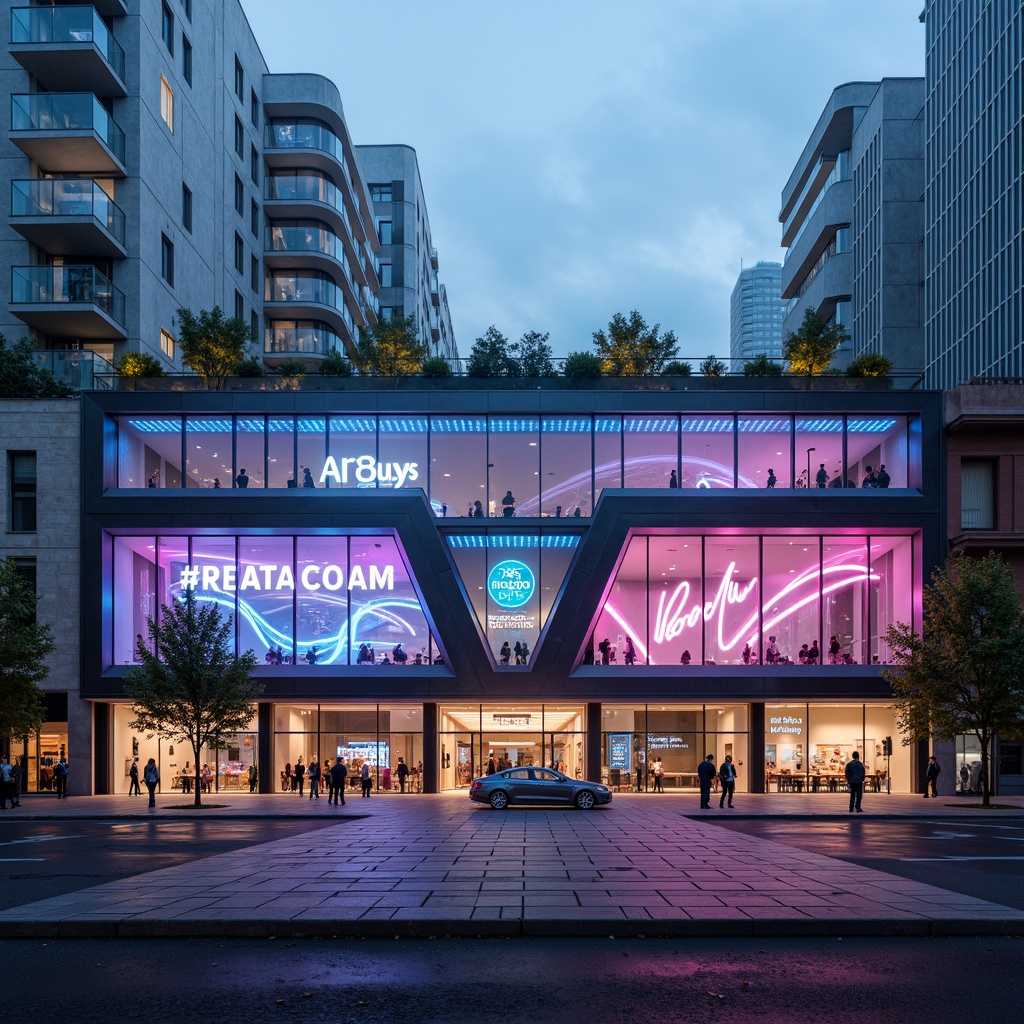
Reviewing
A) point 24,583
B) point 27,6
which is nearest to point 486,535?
point 24,583

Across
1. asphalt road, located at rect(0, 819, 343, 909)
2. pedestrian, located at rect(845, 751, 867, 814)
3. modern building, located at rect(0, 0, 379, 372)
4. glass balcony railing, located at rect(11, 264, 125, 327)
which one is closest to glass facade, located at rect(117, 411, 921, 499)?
glass balcony railing, located at rect(11, 264, 125, 327)

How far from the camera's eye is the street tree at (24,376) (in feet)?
138

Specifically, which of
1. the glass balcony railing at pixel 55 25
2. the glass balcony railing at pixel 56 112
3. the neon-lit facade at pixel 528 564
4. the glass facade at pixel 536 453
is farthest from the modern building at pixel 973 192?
the glass balcony railing at pixel 55 25

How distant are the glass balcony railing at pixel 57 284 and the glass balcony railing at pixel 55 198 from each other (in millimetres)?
2067

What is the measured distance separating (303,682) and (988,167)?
157 ft

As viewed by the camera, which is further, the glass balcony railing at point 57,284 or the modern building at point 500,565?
the glass balcony railing at point 57,284

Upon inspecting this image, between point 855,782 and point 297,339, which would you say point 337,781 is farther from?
point 297,339

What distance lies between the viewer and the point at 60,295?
4309 centimetres

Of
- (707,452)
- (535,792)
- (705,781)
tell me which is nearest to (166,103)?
(707,452)

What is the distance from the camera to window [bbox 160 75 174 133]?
48969 millimetres

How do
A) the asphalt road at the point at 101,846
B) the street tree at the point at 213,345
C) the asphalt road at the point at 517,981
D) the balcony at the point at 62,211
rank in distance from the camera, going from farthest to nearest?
1. the street tree at the point at 213,345
2. the balcony at the point at 62,211
3. the asphalt road at the point at 101,846
4. the asphalt road at the point at 517,981

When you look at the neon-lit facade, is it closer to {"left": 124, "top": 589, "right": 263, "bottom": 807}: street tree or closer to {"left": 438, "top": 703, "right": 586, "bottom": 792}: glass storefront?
{"left": 438, "top": 703, "right": 586, "bottom": 792}: glass storefront

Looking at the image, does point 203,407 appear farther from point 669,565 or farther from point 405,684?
point 669,565

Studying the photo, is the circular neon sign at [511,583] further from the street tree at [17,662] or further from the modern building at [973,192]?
the modern building at [973,192]
